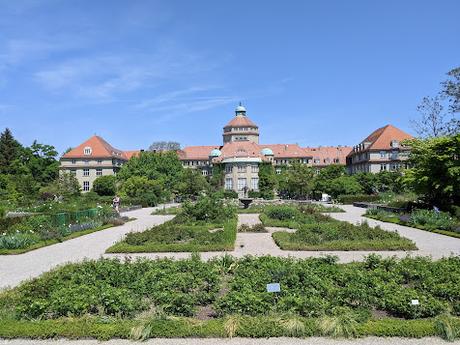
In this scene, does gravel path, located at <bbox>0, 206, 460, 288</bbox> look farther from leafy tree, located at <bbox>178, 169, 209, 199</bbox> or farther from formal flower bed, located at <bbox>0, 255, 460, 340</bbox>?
leafy tree, located at <bbox>178, 169, 209, 199</bbox>

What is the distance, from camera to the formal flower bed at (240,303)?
22.5 feet

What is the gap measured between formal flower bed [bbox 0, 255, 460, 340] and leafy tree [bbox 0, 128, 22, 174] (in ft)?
234

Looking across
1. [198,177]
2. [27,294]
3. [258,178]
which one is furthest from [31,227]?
[258,178]

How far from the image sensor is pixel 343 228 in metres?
18.6

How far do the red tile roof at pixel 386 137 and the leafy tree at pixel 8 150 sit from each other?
6327 cm

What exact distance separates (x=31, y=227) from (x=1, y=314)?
13.4m

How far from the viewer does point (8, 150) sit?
7556 cm

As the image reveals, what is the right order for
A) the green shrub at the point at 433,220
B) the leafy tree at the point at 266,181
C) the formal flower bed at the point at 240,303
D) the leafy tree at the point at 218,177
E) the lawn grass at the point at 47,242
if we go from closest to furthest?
the formal flower bed at the point at 240,303
the lawn grass at the point at 47,242
the green shrub at the point at 433,220
the leafy tree at the point at 266,181
the leafy tree at the point at 218,177

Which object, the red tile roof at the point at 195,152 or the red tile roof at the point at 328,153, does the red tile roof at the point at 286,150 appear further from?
the red tile roof at the point at 195,152

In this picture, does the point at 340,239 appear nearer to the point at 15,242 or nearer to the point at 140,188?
the point at 15,242

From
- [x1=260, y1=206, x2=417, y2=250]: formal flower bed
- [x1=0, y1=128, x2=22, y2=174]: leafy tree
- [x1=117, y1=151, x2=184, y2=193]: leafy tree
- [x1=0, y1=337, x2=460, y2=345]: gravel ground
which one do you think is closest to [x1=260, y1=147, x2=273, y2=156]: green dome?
[x1=117, y1=151, x2=184, y2=193]: leafy tree

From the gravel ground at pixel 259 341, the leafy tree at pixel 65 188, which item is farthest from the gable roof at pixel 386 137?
the gravel ground at pixel 259 341

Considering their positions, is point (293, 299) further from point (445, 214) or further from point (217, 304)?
point (445, 214)

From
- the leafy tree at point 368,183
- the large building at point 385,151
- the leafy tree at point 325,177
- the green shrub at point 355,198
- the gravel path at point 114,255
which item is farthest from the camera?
the large building at point 385,151
